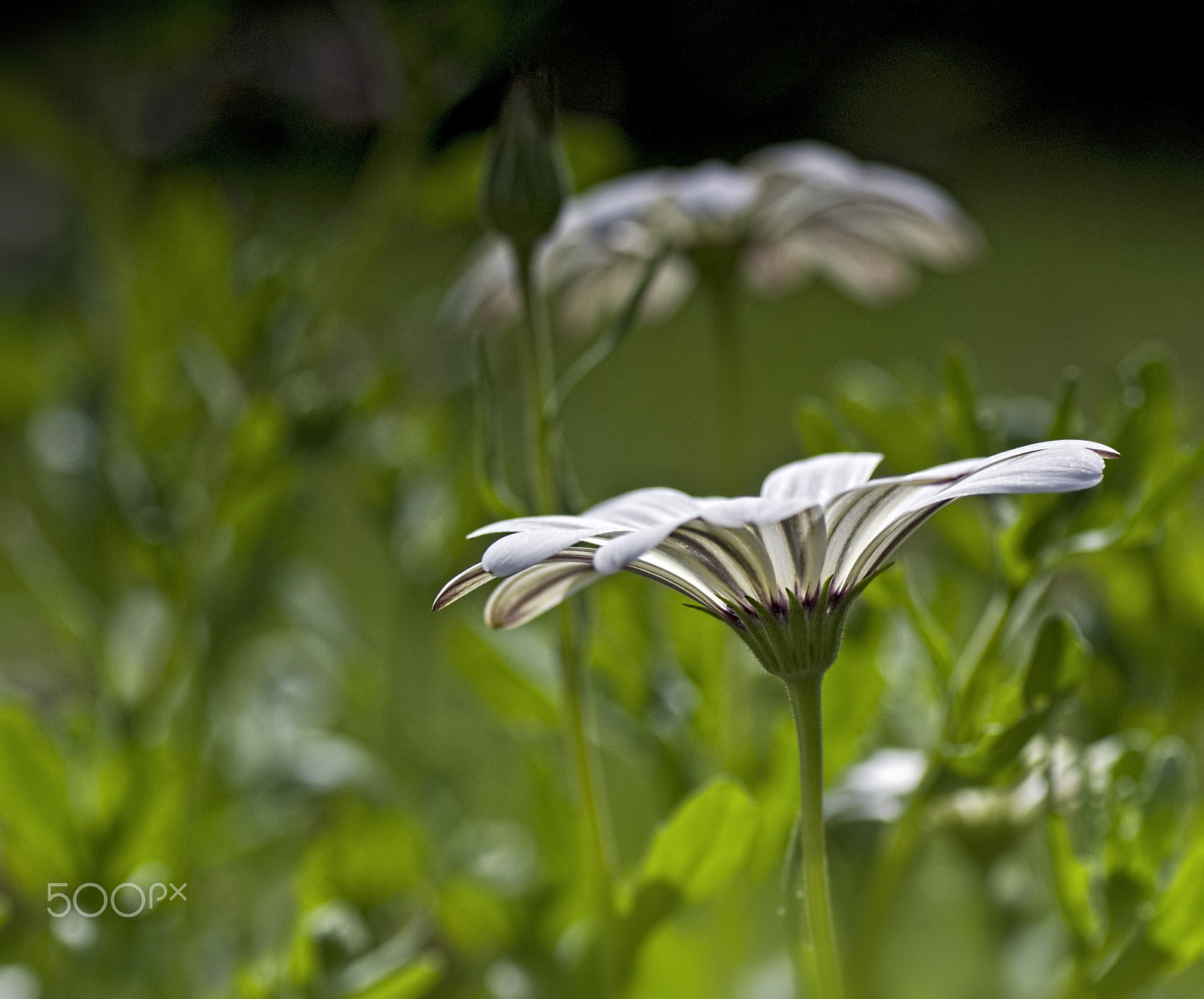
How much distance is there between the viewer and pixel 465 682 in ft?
1.20

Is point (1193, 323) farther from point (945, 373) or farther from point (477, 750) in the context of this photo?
point (945, 373)

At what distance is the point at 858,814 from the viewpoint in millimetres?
265

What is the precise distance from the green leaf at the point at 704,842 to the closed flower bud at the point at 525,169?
0.36 ft

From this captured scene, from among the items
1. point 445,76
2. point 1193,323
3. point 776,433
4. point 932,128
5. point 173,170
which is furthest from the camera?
point 932,128

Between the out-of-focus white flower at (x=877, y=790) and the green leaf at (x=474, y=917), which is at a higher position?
the out-of-focus white flower at (x=877, y=790)

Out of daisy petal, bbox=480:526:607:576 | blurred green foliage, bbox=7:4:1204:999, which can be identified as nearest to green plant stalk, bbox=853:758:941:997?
blurred green foliage, bbox=7:4:1204:999

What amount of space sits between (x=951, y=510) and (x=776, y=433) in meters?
1.08

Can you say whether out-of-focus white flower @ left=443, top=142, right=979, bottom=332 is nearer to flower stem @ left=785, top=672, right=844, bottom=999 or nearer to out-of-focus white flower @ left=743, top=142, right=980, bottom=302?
out-of-focus white flower @ left=743, top=142, right=980, bottom=302

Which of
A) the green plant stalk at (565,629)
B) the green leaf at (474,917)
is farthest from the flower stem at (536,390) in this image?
the green leaf at (474,917)

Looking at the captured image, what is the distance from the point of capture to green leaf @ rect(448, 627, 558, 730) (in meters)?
0.29

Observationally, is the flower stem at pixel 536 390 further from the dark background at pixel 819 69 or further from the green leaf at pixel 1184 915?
the green leaf at pixel 1184 915

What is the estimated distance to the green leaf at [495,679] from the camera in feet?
0.94

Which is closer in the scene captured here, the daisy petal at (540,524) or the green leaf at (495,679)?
the daisy petal at (540,524)

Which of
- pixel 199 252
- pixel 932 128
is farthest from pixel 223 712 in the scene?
pixel 932 128
